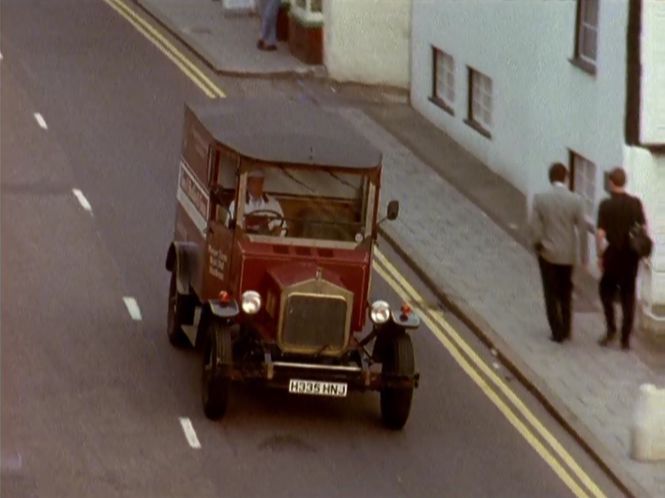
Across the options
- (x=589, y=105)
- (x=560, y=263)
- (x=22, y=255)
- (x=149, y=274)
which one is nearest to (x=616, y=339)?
(x=560, y=263)

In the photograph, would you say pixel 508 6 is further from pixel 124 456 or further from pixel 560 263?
pixel 124 456

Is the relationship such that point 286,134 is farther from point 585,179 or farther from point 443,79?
point 443,79

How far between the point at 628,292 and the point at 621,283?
0.13 meters

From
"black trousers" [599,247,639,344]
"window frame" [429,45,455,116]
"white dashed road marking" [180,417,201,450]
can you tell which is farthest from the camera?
"window frame" [429,45,455,116]

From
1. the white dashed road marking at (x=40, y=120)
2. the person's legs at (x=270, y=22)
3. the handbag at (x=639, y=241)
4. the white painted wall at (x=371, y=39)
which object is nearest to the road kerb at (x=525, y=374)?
the handbag at (x=639, y=241)

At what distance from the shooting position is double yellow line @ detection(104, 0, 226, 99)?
3403 centimetres

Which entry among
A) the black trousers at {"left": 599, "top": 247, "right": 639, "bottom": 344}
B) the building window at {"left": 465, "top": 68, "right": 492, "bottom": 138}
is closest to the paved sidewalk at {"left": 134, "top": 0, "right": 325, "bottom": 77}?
the building window at {"left": 465, "top": 68, "right": 492, "bottom": 138}

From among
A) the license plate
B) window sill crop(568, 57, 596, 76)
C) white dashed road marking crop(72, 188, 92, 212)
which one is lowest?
white dashed road marking crop(72, 188, 92, 212)

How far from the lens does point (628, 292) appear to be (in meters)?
22.9

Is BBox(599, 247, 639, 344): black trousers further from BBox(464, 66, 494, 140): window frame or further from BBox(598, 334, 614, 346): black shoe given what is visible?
BBox(464, 66, 494, 140): window frame

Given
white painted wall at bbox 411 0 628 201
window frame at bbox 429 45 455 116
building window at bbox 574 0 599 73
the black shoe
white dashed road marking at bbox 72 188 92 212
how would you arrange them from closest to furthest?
the black shoe
white painted wall at bbox 411 0 628 201
building window at bbox 574 0 599 73
white dashed road marking at bbox 72 188 92 212
window frame at bbox 429 45 455 116

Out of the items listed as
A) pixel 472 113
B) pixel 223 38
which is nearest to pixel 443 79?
pixel 472 113

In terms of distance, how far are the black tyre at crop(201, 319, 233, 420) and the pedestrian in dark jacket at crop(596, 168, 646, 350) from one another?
16.6ft

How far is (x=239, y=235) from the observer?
20.2m
